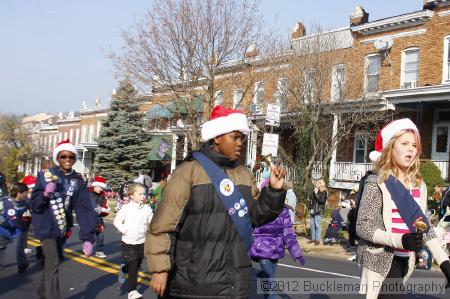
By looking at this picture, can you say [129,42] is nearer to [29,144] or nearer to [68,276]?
[68,276]

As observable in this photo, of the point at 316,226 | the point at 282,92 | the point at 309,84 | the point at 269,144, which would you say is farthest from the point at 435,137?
the point at 269,144

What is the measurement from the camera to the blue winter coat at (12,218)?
8883 millimetres

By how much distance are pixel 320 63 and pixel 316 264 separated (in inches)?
439

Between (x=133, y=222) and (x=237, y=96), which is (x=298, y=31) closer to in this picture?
(x=237, y=96)

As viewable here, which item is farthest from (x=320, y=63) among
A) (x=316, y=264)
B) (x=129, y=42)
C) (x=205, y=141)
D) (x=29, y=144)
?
(x=29, y=144)

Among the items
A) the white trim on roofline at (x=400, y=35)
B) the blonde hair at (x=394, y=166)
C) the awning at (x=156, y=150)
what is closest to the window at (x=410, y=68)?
the white trim on roofline at (x=400, y=35)

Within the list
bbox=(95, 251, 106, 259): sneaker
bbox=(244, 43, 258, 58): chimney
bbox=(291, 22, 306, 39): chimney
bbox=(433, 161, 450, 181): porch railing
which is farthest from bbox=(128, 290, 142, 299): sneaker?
bbox=(291, 22, 306, 39): chimney

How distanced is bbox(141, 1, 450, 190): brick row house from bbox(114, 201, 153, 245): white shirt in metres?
14.0

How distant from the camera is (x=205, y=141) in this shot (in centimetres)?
402

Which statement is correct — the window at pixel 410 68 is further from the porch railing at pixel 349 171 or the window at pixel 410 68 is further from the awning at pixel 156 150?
the awning at pixel 156 150

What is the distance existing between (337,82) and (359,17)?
5.58 meters

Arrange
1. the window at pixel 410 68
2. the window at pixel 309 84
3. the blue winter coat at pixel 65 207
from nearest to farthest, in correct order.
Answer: the blue winter coat at pixel 65 207 → the window at pixel 309 84 → the window at pixel 410 68

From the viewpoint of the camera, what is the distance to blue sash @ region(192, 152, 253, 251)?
3629mm

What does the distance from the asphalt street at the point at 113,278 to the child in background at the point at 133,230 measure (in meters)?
0.47
